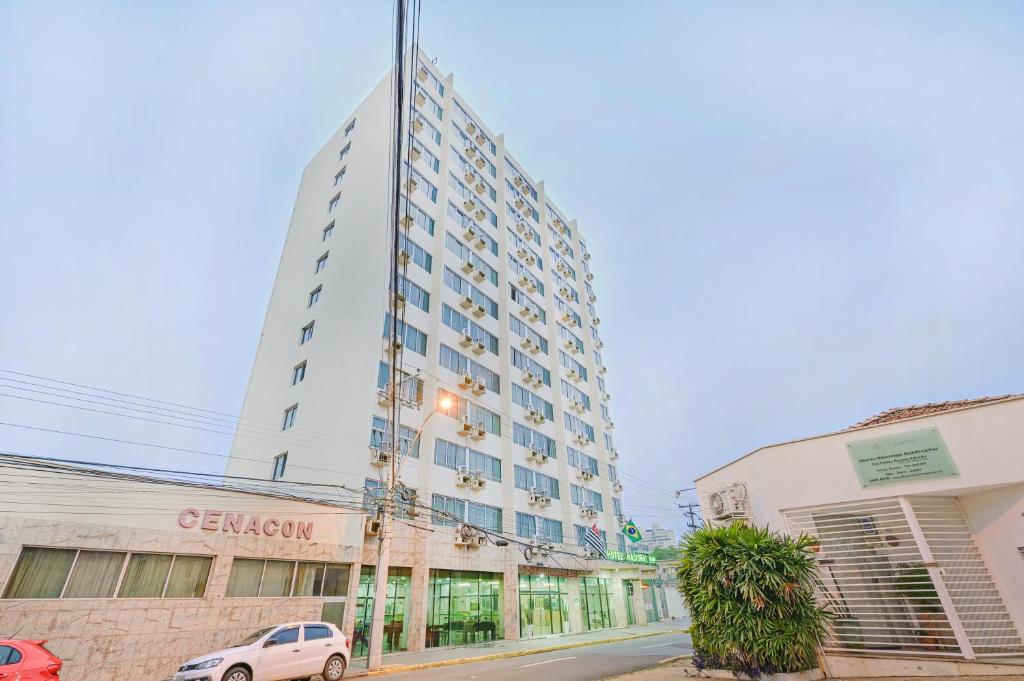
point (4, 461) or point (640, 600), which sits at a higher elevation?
point (4, 461)

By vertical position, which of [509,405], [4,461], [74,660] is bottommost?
[74,660]

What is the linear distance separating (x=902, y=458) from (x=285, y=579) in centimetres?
1930

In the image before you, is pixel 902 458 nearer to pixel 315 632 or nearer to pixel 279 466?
pixel 315 632

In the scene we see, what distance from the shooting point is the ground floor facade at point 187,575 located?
498 inches

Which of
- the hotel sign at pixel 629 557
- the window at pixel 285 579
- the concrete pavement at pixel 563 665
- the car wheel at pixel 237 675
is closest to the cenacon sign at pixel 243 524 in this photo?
the window at pixel 285 579

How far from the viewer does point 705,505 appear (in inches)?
634

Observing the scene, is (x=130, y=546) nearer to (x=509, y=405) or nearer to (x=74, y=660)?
(x=74, y=660)

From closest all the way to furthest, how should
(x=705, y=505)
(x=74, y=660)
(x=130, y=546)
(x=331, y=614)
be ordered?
(x=74, y=660), (x=130, y=546), (x=705, y=505), (x=331, y=614)

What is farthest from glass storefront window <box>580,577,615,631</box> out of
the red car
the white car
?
the red car

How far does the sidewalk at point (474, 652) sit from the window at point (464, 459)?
8479mm

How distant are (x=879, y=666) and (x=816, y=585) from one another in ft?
6.22

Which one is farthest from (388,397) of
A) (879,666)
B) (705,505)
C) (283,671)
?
(879,666)

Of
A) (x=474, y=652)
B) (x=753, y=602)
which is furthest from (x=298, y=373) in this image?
(x=753, y=602)

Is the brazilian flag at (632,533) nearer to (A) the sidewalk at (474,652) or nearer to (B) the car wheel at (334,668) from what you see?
(A) the sidewalk at (474,652)
